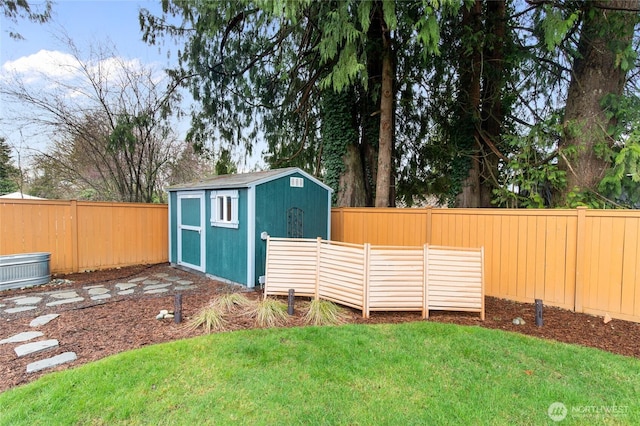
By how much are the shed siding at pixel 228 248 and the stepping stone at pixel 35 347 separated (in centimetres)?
253

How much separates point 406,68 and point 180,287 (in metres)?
6.53

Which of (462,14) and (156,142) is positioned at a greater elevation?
(462,14)

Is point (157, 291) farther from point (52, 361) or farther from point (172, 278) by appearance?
point (52, 361)

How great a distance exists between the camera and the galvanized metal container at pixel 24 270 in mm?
4852

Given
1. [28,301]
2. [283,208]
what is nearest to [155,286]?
[28,301]

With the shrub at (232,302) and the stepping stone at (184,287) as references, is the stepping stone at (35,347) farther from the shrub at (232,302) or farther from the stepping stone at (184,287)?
the stepping stone at (184,287)

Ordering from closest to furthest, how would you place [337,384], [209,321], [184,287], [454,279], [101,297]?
[337,384] < [209,321] < [454,279] < [101,297] < [184,287]

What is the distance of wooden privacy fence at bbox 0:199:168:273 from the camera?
554 centimetres

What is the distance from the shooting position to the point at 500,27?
5938 millimetres

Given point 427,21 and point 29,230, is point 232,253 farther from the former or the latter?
point 427,21

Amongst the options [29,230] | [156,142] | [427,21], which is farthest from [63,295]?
[427,21]

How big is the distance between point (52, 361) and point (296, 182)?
389cm

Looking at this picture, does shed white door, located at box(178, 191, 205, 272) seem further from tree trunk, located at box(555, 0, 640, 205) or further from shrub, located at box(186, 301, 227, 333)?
tree trunk, located at box(555, 0, 640, 205)

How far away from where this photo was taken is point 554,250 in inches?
165
